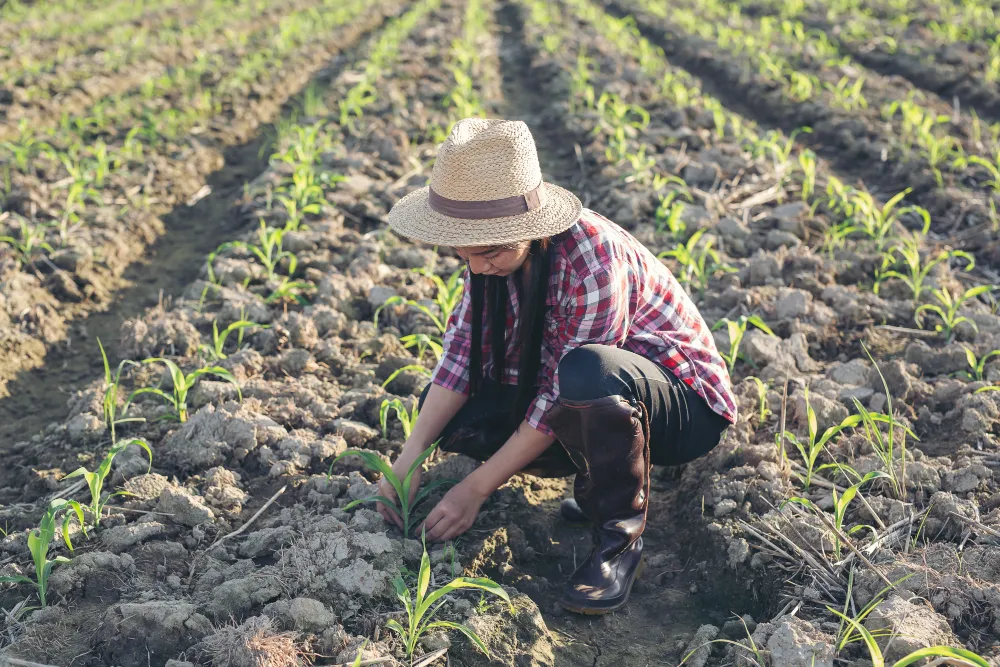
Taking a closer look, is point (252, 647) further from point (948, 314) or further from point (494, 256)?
point (948, 314)

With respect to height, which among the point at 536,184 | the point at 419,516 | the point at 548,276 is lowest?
the point at 419,516

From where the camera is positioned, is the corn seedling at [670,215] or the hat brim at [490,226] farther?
the corn seedling at [670,215]

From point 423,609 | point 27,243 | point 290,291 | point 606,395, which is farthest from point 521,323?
point 27,243

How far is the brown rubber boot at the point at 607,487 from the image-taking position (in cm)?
215

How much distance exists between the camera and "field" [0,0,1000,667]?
209cm

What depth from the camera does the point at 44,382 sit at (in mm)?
3508

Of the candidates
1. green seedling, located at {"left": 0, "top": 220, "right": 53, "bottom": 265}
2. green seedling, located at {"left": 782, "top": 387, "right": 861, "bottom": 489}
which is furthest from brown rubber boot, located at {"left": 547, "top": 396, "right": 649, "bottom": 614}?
green seedling, located at {"left": 0, "top": 220, "right": 53, "bottom": 265}

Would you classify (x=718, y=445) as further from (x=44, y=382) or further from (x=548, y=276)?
(x=44, y=382)

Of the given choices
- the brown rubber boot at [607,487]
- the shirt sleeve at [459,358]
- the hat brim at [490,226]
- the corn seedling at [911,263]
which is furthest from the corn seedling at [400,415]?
the corn seedling at [911,263]

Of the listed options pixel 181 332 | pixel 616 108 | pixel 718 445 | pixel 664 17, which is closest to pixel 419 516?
pixel 718 445

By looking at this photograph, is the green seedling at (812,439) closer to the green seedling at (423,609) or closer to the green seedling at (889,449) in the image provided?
the green seedling at (889,449)

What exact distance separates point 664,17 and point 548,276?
9159 millimetres

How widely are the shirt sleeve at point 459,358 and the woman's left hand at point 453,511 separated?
0.30m

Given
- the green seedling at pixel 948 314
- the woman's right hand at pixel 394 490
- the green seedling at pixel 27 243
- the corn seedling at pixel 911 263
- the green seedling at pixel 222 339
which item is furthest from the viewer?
the green seedling at pixel 27 243
